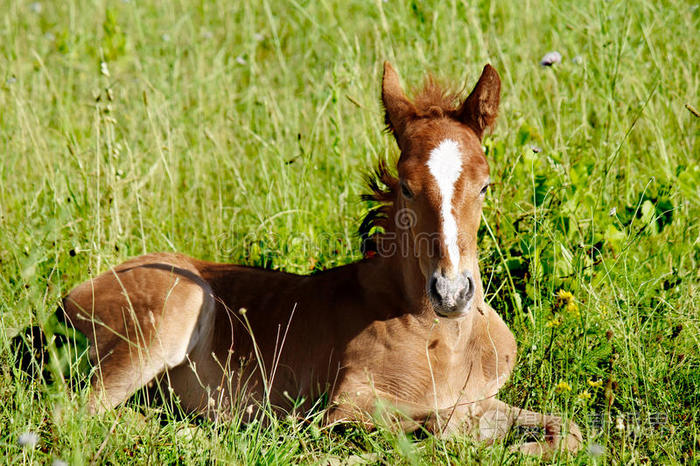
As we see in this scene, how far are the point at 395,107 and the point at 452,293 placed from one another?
3.39 feet

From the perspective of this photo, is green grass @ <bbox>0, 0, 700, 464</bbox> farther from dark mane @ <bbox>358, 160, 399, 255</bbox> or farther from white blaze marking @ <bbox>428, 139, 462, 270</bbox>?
white blaze marking @ <bbox>428, 139, 462, 270</bbox>

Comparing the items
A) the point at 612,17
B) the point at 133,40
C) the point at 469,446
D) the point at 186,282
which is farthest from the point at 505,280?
the point at 133,40

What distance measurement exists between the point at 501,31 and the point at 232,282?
3.71 meters

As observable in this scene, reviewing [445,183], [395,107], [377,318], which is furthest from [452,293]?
[395,107]

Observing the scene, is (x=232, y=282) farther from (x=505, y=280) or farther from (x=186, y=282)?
(x=505, y=280)

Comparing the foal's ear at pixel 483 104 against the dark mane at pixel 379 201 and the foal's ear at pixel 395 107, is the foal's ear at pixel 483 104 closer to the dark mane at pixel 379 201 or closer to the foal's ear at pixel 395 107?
the foal's ear at pixel 395 107

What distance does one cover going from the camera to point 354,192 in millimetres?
5168

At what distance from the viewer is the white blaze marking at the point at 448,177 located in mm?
3059

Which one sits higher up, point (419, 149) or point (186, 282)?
point (419, 149)

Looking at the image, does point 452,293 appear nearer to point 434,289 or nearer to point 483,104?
point 434,289

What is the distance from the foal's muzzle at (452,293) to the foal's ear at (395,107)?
872 mm

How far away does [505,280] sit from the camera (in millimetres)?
4008

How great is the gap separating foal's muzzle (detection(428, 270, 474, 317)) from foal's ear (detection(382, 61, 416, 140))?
2.86 feet

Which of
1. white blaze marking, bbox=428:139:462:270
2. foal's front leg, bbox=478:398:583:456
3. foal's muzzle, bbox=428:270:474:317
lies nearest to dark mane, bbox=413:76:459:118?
white blaze marking, bbox=428:139:462:270
